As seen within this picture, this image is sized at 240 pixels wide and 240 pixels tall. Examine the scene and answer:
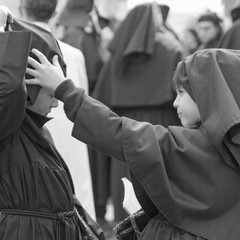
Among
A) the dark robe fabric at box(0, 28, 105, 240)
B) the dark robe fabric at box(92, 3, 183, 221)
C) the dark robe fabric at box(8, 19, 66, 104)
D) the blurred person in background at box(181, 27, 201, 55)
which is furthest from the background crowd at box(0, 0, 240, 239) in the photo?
the blurred person in background at box(181, 27, 201, 55)

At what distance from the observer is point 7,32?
2939 millimetres

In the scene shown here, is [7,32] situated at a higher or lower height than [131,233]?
higher

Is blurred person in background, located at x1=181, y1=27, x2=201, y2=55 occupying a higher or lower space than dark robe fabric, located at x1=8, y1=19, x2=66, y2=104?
lower

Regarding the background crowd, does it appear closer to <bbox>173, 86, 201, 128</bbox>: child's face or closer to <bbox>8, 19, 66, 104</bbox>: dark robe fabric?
<bbox>8, 19, 66, 104</bbox>: dark robe fabric

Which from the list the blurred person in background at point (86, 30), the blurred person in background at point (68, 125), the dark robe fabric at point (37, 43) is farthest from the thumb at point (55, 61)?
the blurred person in background at point (86, 30)

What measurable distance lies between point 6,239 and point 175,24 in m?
11.1

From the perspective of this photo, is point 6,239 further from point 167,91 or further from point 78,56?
point 167,91

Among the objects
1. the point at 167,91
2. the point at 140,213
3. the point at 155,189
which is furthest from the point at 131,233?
the point at 167,91

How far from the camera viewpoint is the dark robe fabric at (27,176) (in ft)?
9.60

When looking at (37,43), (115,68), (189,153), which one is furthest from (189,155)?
(115,68)

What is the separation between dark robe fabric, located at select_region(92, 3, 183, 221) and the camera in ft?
20.3

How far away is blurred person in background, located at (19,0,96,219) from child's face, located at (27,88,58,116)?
1291 mm

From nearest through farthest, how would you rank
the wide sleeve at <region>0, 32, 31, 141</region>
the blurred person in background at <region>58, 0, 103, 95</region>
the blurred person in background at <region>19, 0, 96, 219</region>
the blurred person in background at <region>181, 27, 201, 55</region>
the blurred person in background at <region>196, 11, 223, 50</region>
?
the wide sleeve at <region>0, 32, 31, 141</region> → the blurred person in background at <region>19, 0, 96, 219</region> → the blurred person in background at <region>58, 0, 103, 95</region> → the blurred person in background at <region>196, 11, 223, 50</region> → the blurred person in background at <region>181, 27, 201, 55</region>

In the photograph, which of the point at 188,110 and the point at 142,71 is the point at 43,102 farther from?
the point at 142,71
